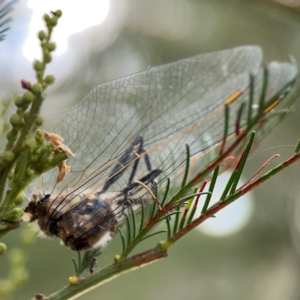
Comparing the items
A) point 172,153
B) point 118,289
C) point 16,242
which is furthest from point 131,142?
point 118,289

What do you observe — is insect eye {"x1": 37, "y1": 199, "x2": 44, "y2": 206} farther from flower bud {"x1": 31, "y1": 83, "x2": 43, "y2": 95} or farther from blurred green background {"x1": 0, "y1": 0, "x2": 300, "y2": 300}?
blurred green background {"x1": 0, "y1": 0, "x2": 300, "y2": 300}

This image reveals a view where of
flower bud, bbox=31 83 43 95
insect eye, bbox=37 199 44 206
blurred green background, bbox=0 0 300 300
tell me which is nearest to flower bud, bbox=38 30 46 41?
flower bud, bbox=31 83 43 95

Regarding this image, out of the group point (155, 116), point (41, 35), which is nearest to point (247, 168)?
point (155, 116)

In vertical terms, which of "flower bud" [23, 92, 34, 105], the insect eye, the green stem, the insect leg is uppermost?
"flower bud" [23, 92, 34, 105]

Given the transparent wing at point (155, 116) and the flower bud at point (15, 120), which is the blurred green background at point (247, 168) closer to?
the transparent wing at point (155, 116)

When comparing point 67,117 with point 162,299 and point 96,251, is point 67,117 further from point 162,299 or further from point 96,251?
point 162,299
